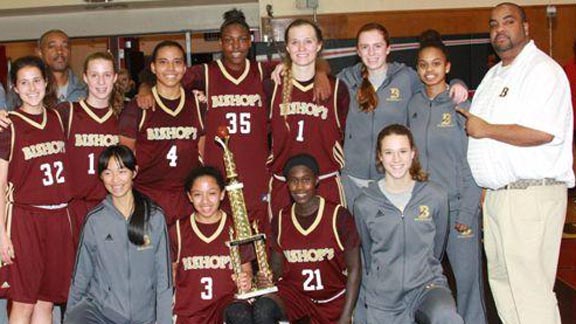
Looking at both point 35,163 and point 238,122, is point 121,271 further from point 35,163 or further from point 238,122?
point 238,122

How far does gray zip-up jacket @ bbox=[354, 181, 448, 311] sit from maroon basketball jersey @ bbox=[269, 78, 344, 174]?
0.46 m

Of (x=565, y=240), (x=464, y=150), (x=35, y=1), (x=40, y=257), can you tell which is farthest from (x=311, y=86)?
(x=35, y=1)

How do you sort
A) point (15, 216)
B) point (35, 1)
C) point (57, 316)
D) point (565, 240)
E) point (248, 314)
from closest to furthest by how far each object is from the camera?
1. point (248, 314)
2. point (15, 216)
3. point (57, 316)
4. point (565, 240)
5. point (35, 1)

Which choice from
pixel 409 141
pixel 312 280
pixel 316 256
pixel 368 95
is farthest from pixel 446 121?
pixel 312 280

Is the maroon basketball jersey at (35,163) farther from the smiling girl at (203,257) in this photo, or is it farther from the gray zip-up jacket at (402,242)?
the gray zip-up jacket at (402,242)

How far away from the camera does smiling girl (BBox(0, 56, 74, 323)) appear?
3.85 metres

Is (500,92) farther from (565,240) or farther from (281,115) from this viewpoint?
(565,240)

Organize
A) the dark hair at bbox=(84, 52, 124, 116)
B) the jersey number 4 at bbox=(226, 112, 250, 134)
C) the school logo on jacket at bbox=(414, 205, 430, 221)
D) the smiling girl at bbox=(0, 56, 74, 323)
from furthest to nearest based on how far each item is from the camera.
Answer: the jersey number 4 at bbox=(226, 112, 250, 134) < the dark hair at bbox=(84, 52, 124, 116) < the smiling girl at bbox=(0, 56, 74, 323) < the school logo on jacket at bbox=(414, 205, 430, 221)

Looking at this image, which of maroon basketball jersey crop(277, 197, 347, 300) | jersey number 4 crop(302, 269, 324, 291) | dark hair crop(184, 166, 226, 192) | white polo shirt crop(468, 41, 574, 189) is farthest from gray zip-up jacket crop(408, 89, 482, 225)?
dark hair crop(184, 166, 226, 192)

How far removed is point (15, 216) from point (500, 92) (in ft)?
9.12

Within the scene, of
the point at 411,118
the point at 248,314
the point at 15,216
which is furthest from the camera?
the point at 411,118

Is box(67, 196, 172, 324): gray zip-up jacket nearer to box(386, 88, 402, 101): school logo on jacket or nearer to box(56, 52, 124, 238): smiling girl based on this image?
box(56, 52, 124, 238): smiling girl

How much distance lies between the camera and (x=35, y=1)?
10.3 m

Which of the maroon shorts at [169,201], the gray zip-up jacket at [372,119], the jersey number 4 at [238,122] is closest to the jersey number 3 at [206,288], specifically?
the maroon shorts at [169,201]
